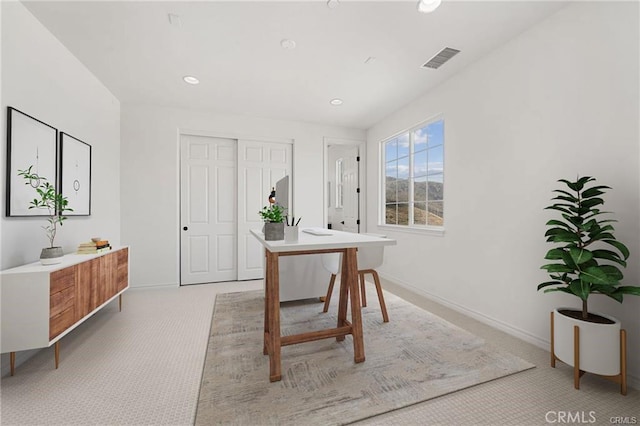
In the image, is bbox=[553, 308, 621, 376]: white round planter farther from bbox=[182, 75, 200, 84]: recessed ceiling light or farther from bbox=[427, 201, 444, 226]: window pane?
bbox=[182, 75, 200, 84]: recessed ceiling light

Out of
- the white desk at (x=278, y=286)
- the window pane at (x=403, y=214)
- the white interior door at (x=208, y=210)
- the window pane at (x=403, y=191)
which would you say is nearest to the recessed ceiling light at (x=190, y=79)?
the white interior door at (x=208, y=210)

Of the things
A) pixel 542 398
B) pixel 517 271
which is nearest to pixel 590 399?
pixel 542 398

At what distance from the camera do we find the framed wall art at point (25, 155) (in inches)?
74.4

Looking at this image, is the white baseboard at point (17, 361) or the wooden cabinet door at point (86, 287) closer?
the white baseboard at point (17, 361)

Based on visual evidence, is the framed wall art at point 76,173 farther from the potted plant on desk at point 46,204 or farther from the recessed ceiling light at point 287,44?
the recessed ceiling light at point 287,44

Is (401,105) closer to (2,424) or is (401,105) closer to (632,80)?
(632,80)

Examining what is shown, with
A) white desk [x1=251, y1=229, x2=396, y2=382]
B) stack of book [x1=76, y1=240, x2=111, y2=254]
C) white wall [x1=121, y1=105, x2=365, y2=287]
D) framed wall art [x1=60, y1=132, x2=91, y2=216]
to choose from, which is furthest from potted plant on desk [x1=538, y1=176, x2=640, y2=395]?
white wall [x1=121, y1=105, x2=365, y2=287]

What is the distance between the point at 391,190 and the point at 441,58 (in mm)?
2117

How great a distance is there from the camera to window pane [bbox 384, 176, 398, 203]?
4.31 metres

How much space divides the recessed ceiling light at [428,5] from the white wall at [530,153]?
0.96 metres

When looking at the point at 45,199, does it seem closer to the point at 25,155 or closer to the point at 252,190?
the point at 25,155

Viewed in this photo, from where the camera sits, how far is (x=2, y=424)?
4.55 ft

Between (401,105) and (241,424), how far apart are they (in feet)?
13.1

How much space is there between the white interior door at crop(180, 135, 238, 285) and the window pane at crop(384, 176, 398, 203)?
2.54m
